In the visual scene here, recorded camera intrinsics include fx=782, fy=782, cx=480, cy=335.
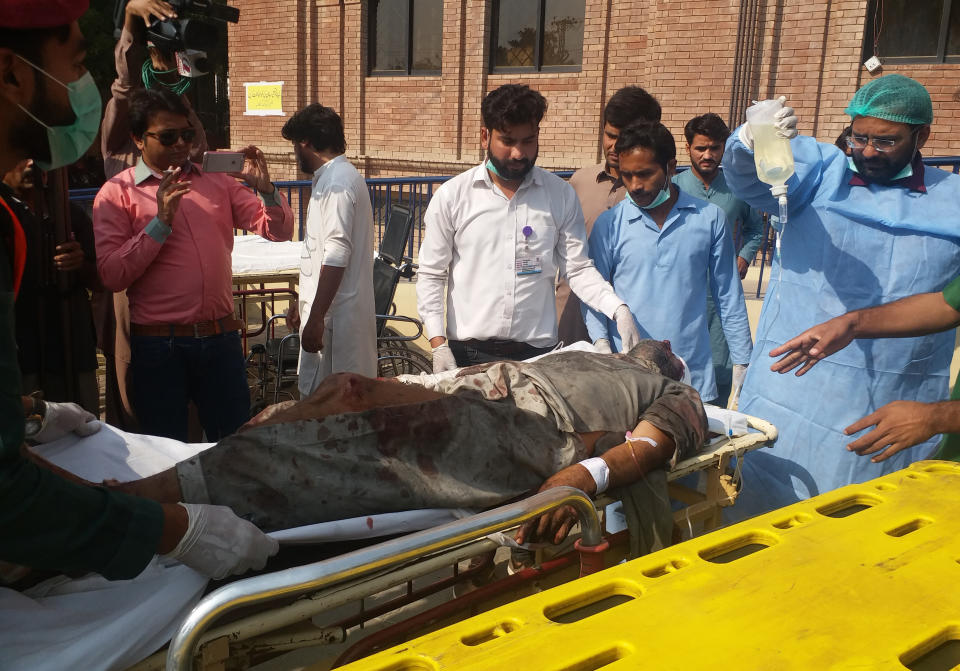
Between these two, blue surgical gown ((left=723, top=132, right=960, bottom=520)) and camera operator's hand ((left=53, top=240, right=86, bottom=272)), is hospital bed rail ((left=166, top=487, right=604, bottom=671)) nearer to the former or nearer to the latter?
blue surgical gown ((left=723, top=132, right=960, bottom=520))

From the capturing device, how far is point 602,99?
33.4 feet

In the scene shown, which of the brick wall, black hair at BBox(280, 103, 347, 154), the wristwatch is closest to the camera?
the wristwatch

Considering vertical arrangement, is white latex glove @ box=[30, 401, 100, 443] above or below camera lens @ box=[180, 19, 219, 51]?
below

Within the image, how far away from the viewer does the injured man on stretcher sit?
2250 millimetres

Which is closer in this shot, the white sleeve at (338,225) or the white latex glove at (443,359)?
the white latex glove at (443,359)

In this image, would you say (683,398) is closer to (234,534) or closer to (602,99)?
(234,534)

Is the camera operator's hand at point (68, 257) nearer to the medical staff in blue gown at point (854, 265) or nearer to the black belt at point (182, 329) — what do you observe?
the black belt at point (182, 329)

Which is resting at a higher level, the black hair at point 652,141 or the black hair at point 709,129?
the black hair at point 709,129

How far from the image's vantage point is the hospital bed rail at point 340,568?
4.52 ft

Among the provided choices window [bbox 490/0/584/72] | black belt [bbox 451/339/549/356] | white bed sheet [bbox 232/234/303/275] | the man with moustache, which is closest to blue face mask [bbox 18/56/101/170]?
black belt [bbox 451/339/549/356]

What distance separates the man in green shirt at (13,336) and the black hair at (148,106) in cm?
160

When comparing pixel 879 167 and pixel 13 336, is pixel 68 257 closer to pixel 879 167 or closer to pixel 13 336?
pixel 13 336

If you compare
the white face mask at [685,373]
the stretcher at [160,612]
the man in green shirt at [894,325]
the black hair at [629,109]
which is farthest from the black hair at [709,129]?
the stretcher at [160,612]

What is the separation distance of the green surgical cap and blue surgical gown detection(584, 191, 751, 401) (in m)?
0.78
